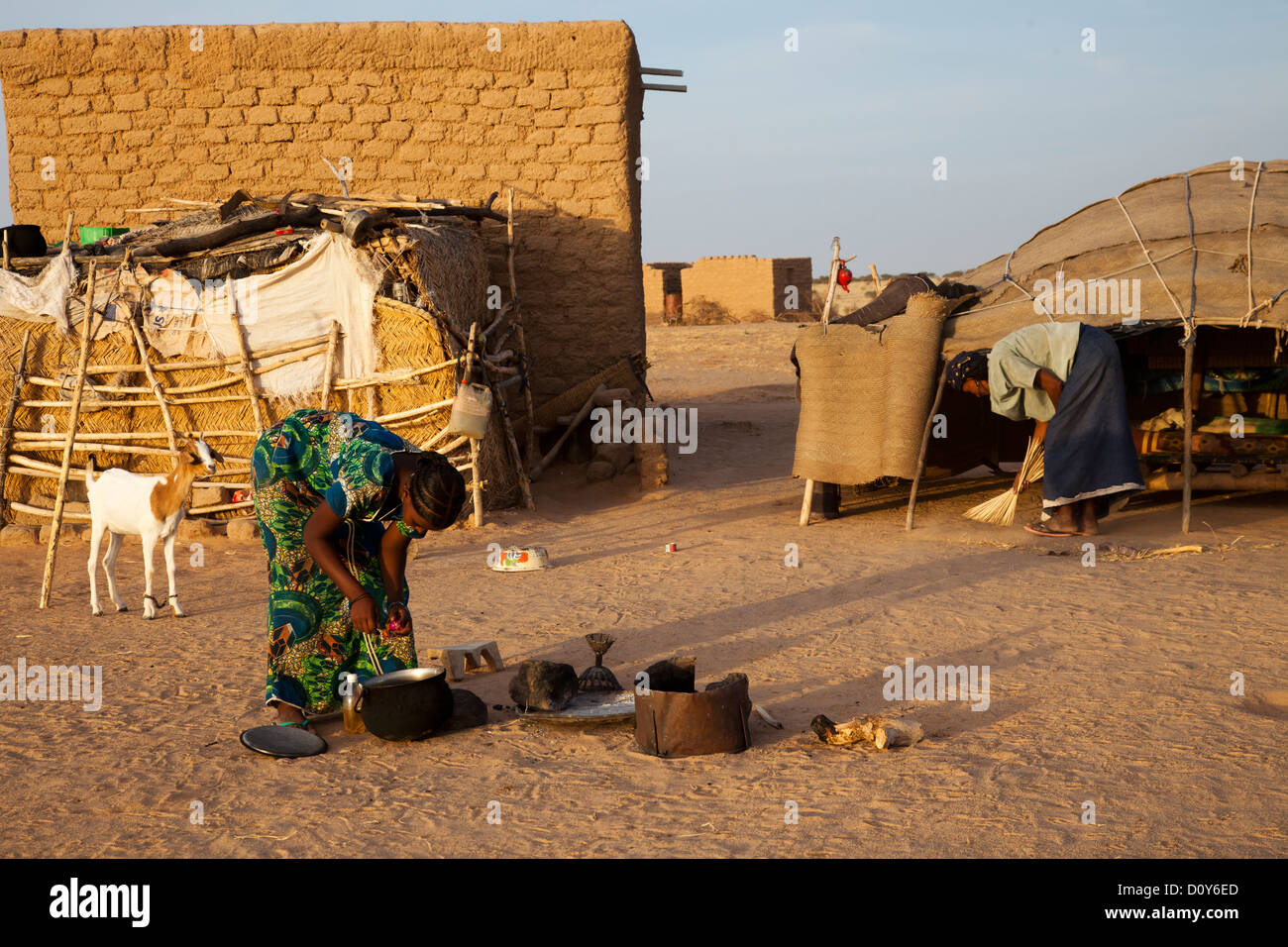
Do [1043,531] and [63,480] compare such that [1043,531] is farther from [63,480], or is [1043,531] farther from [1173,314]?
[63,480]

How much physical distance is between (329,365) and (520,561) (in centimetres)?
252

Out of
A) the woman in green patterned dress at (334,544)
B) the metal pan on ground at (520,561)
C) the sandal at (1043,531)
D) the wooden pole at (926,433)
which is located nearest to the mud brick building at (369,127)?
the wooden pole at (926,433)

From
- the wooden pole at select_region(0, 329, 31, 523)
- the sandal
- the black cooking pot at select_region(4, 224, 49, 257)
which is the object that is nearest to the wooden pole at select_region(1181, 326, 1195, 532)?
the sandal

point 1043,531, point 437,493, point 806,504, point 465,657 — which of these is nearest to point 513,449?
point 806,504

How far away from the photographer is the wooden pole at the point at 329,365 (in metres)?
8.62

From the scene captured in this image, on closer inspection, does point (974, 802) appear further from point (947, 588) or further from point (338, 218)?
point (338, 218)

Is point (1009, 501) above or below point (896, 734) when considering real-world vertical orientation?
above

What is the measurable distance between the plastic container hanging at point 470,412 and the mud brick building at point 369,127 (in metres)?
2.71

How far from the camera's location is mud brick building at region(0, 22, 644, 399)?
10.1 meters

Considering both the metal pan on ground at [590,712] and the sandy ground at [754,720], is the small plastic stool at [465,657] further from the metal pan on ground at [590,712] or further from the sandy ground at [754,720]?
the metal pan on ground at [590,712]

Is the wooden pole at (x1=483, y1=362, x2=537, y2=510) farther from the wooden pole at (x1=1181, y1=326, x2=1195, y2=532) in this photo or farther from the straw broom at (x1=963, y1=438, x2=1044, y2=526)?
the wooden pole at (x1=1181, y1=326, x2=1195, y2=532)

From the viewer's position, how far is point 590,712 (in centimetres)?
434

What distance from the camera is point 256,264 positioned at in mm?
Answer: 8805

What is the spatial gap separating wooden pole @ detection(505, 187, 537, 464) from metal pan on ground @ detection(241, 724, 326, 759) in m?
5.52
